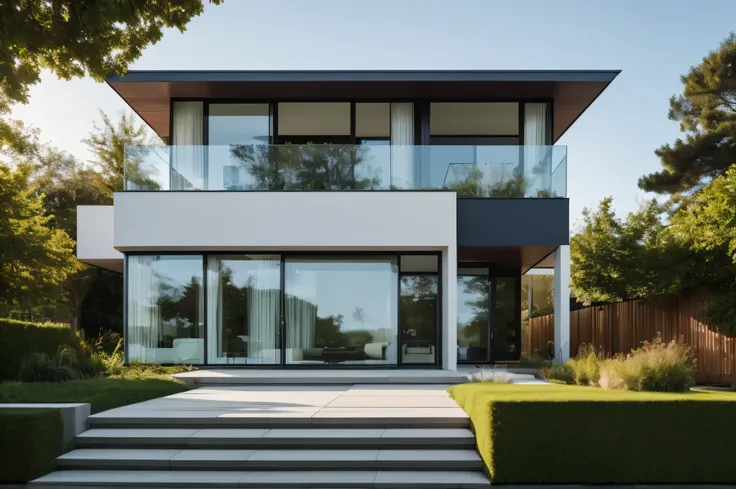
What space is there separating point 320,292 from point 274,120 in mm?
4303

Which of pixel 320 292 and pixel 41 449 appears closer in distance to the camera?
pixel 41 449

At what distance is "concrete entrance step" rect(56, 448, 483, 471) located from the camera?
7.49 meters

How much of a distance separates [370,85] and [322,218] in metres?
3.34

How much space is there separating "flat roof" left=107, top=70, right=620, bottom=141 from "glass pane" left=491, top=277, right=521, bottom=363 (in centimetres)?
541

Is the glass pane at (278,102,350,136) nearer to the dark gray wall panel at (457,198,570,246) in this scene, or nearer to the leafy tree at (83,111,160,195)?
the dark gray wall panel at (457,198,570,246)

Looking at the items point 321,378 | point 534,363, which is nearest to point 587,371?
point 534,363

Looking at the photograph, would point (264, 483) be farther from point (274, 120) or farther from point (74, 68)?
point (274, 120)

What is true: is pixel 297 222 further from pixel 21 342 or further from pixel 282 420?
pixel 282 420

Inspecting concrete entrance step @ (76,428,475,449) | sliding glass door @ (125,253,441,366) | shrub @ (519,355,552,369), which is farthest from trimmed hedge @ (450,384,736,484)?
sliding glass door @ (125,253,441,366)

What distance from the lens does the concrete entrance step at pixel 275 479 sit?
7051 millimetres

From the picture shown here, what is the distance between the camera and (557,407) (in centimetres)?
707

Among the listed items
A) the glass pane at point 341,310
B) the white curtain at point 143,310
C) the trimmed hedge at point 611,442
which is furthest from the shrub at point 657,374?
the white curtain at point 143,310

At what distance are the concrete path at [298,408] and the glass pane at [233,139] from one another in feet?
16.3

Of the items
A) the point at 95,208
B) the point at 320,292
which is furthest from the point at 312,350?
the point at 95,208
